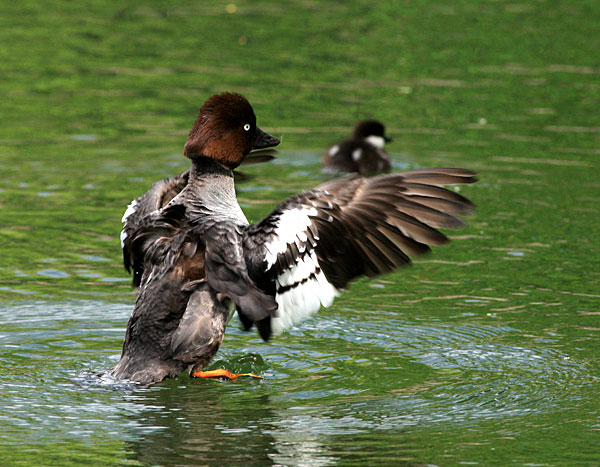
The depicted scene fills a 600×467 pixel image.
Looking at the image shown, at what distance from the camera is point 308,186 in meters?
11.3

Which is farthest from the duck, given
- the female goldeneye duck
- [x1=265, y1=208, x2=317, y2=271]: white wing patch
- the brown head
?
the female goldeneye duck

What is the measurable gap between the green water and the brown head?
133cm

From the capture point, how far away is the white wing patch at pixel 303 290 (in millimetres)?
6172

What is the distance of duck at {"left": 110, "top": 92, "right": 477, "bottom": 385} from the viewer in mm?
6086

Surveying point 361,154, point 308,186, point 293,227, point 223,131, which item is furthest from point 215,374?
point 361,154

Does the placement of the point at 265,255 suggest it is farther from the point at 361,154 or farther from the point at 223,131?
the point at 361,154

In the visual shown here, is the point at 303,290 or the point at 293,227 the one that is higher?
the point at 293,227

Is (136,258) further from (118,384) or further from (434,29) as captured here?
(434,29)

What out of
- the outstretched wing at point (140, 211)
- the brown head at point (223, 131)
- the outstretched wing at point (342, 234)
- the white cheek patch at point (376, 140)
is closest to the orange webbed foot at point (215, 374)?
the outstretched wing at point (342, 234)

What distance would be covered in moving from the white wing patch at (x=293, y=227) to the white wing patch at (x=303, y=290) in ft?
0.40

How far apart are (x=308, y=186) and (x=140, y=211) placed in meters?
4.15

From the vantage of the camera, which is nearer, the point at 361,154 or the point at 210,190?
the point at 210,190

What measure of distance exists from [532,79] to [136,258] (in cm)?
1045

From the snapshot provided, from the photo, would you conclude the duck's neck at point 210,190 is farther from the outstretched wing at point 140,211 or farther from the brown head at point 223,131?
the outstretched wing at point 140,211
